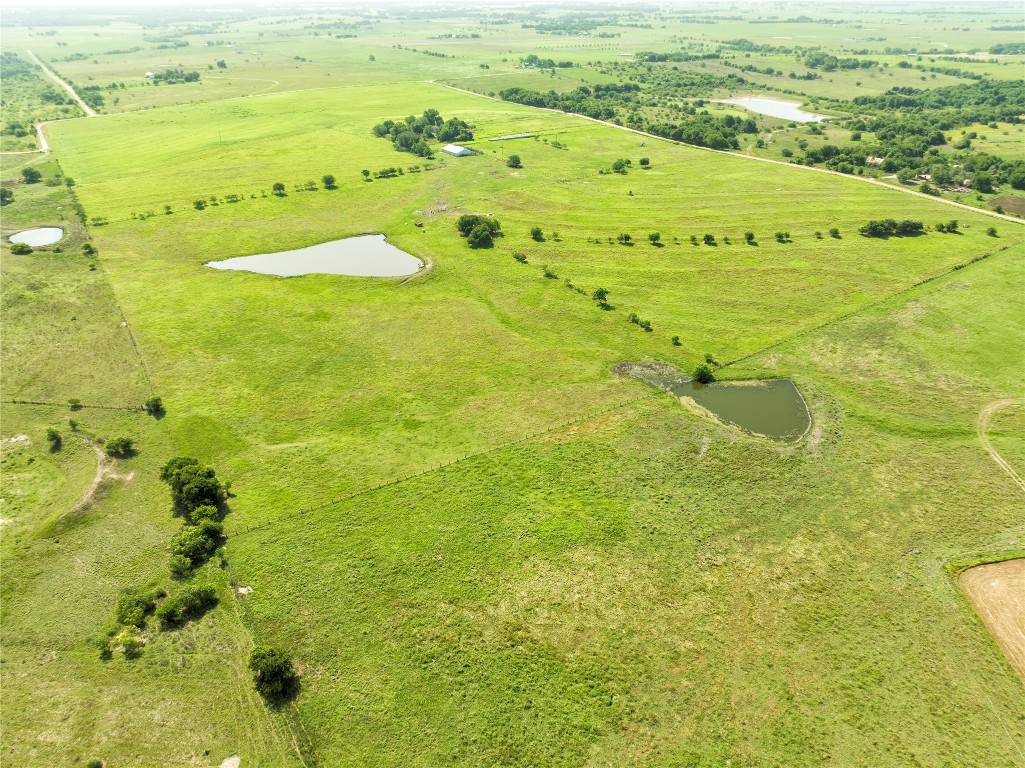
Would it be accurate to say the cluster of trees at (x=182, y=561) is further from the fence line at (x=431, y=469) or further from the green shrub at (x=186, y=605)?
the fence line at (x=431, y=469)

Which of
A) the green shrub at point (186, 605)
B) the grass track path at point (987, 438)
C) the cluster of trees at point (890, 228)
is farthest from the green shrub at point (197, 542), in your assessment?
the cluster of trees at point (890, 228)

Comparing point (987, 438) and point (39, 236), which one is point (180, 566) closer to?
point (987, 438)

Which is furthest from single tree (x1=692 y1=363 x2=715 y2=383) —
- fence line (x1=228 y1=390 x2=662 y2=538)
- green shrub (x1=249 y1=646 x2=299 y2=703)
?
green shrub (x1=249 y1=646 x2=299 y2=703)

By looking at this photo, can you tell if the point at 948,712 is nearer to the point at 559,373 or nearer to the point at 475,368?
the point at 559,373

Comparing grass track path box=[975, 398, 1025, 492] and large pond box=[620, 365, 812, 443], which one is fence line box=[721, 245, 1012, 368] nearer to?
large pond box=[620, 365, 812, 443]

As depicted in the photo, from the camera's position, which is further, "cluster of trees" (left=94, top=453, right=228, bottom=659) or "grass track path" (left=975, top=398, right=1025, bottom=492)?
"grass track path" (left=975, top=398, right=1025, bottom=492)
